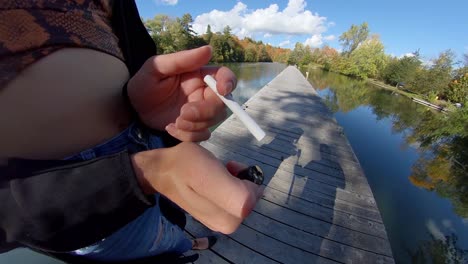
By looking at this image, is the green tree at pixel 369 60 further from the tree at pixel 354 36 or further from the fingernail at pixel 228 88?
the fingernail at pixel 228 88

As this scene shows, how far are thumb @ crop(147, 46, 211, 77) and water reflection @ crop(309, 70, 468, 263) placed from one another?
3.93 metres

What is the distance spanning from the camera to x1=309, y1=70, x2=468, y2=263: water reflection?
3.27 metres

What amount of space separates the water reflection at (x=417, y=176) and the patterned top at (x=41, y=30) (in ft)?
13.6

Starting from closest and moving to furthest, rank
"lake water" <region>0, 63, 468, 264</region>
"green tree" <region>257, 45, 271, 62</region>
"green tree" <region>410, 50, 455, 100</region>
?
"lake water" <region>0, 63, 468, 264</region>, "green tree" <region>410, 50, 455, 100</region>, "green tree" <region>257, 45, 271, 62</region>

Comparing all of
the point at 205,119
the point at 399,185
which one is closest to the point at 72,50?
the point at 205,119

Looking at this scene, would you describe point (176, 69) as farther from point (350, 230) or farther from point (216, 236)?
point (350, 230)

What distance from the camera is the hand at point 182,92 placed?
453mm

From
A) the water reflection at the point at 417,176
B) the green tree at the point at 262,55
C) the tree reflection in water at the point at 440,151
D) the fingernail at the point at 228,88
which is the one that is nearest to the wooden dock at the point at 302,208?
the fingernail at the point at 228,88

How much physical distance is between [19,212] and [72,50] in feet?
1.11

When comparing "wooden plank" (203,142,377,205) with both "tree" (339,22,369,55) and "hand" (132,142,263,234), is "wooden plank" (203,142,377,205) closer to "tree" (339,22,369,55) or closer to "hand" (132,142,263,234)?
"hand" (132,142,263,234)

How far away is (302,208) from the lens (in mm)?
2057

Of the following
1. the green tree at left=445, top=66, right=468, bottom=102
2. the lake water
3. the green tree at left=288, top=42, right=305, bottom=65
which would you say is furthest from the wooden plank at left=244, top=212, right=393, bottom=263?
the green tree at left=288, top=42, right=305, bottom=65

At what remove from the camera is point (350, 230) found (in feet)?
6.03

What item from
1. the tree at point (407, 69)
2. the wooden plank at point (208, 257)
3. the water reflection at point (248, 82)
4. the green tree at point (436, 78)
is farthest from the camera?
the tree at point (407, 69)
